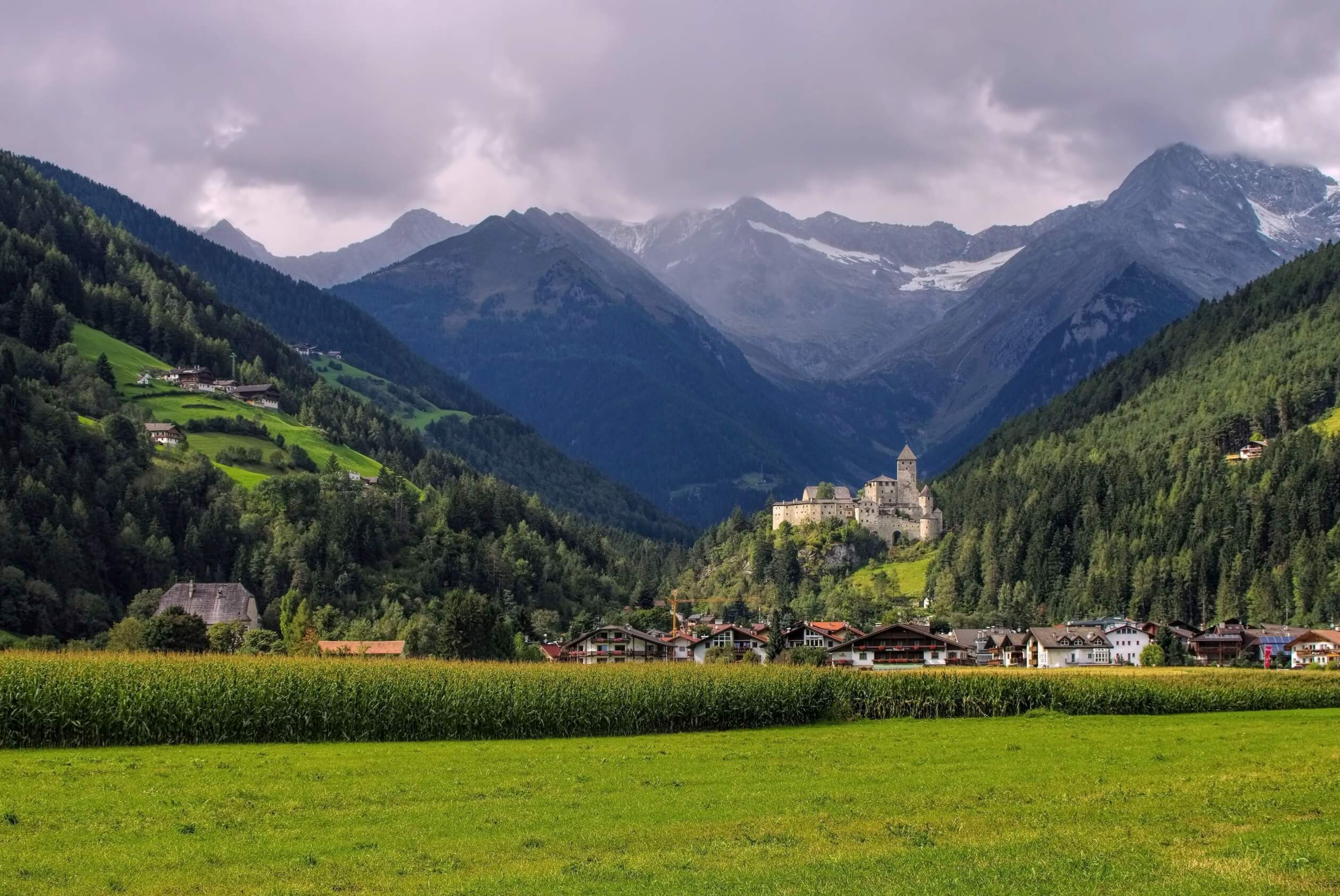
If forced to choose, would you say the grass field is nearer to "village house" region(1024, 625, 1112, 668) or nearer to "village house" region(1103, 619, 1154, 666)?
"village house" region(1024, 625, 1112, 668)

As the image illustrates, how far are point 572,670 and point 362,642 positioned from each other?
2201 inches

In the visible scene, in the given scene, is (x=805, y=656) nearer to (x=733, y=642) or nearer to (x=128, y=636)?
(x=733, y=642)

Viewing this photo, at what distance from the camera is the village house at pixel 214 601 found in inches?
5960

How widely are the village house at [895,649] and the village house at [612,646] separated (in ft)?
66.6

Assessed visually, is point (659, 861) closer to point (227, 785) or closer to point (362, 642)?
point (227, 785)

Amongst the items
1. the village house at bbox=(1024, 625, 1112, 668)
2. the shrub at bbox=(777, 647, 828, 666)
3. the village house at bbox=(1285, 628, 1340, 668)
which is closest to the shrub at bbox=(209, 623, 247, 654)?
the shrub at bbox=(777, 647, 828, 666)

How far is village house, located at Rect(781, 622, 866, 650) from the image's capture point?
16200 centimetres

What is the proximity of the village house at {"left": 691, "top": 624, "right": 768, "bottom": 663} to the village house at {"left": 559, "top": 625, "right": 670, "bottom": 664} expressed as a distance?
10.3 m

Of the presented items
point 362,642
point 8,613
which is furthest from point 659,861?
point 8,613

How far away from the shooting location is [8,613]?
134 meters

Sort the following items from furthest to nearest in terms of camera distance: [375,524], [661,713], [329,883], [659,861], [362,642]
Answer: [375,524]
[362,642]
[661,713]
[659,861]
[329,883]

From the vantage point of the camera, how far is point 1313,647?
518 ft

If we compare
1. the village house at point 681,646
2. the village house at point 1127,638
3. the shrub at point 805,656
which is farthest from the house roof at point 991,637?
the village house at point 681,646

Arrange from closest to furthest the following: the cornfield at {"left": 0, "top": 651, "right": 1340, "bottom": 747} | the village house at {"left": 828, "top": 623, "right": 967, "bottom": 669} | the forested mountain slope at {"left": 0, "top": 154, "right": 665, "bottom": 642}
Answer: the cornfield at {"left": 0, "top": 651, "right": 1340, "bottom": 747}
the forested mountain slope at {"left": 0, "top": 154, "right": 665, "bottom": 642}
the village house at {"left": 828, "top": 623, "right": 967, "bottom": 669}
